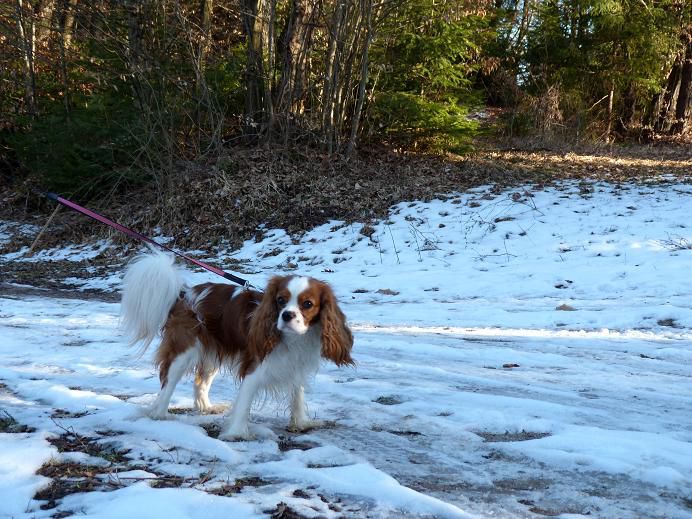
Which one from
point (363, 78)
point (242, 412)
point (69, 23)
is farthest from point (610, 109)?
point (242, 412)

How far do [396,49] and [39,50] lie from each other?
10223 millimetres

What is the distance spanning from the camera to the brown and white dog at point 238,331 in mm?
4309

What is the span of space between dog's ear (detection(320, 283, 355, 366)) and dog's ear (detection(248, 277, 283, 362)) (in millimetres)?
282

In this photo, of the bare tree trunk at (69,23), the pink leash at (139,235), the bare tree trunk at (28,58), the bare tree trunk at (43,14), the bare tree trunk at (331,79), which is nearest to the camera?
the pink leash at (139,235)

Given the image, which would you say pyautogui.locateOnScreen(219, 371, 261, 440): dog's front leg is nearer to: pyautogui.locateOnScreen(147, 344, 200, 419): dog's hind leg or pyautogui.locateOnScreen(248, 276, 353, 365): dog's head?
pyautogui.locateOnScreen(248, 276, 353, 365): dog's head

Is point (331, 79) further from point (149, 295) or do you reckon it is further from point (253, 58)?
point (149, 295)

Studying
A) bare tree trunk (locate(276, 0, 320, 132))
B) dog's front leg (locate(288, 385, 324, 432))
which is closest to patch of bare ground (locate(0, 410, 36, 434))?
dog's front leg (locate(288, 385, 324, 432))

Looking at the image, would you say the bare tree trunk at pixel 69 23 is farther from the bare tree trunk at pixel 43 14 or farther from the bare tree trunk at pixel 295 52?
the bare tree trunk at pixel 295 52

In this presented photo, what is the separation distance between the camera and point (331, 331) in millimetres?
4352

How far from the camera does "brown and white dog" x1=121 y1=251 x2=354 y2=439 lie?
431 cm

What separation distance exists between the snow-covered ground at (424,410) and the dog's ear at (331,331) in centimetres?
46

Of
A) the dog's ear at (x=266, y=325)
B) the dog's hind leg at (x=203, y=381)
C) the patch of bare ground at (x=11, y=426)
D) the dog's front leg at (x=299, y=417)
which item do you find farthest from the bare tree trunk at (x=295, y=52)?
the patch of bare ground at (x=11, y=426)

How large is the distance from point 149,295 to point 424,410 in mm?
2003

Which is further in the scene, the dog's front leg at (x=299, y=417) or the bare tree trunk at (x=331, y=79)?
the bare tree trunk at (x=331, y=79)
